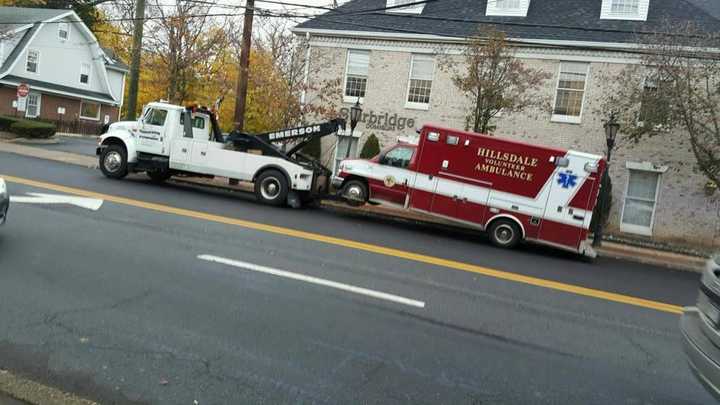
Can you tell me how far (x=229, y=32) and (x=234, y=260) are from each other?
20795 millimetres

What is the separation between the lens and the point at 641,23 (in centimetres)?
1912

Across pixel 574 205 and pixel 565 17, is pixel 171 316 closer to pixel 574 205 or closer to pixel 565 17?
pixel 574 205

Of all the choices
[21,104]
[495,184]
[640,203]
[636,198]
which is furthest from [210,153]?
[21,104]

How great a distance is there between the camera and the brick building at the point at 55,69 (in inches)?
1437

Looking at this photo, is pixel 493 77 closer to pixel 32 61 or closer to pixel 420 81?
pixel 420 81

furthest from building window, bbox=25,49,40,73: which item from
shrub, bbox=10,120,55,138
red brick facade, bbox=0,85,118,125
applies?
shrub, bbox=10,120,55,138

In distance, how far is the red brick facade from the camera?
36250mm

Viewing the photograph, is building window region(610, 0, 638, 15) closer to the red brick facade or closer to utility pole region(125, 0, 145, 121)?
utility pole region(125, 0, 145, 121)

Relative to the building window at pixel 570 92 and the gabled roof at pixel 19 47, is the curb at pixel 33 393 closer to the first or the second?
the building window at pixel 570 92

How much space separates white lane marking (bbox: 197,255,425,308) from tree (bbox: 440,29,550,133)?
11269 millimetres

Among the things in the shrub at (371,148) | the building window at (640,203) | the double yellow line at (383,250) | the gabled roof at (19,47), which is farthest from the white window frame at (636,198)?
the gabled roof at (19,47)

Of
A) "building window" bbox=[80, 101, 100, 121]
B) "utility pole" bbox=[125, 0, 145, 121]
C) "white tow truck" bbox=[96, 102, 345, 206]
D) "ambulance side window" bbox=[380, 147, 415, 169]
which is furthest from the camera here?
"building window" bbox=[80, 101, 100, 121]

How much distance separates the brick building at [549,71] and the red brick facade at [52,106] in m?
24.8

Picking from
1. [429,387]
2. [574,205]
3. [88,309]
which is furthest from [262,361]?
[574,205]
